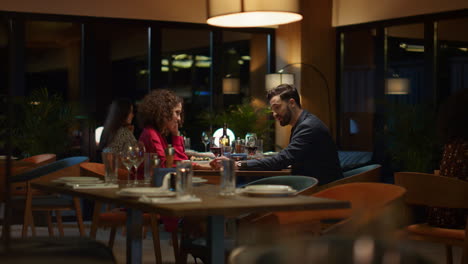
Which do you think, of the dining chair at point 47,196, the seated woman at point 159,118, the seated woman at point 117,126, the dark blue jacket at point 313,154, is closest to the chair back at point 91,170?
the dining chair at point 47,196

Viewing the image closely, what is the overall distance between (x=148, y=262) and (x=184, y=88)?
402 cm

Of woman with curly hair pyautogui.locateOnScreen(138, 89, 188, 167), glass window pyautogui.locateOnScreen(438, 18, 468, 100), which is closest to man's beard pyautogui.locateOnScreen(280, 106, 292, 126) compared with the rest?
woman with curly hair pyautogui.locateOnScreen(138, 89, 188, 167)

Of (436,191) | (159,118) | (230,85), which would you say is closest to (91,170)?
(159,118)

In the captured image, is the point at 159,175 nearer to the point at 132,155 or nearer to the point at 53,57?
the point at 132,155

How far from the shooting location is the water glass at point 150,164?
3.64 meters

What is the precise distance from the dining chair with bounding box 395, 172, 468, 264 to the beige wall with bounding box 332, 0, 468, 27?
15.1 ft

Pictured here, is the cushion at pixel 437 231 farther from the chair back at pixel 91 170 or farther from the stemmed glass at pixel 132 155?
the chair back at pixel 91 170

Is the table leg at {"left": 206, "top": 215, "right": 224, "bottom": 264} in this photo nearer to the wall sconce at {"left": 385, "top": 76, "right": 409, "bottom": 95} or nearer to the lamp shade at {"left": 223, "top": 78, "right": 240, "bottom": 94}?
the wall sconce at {"left": 385, "top": 76, "right": 409, "bottom": 95}

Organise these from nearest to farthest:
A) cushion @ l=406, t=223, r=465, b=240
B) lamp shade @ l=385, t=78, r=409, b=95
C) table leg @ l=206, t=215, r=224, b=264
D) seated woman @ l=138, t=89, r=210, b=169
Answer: table leg @ l=206, t=215, r=224, b=264 < cushion @ l=406, t=223, r=465, b=240 < seated woman @ l=138, t=89, r=210, b=169 < lamp shade @ l=385, t=78, r=409, b=95

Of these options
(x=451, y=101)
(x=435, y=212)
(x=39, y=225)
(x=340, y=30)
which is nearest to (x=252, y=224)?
(x=435, y=212)

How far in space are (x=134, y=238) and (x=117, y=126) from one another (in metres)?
4.37

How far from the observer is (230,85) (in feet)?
31.8

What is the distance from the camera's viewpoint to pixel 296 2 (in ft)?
15.0

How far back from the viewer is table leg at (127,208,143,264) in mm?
3607
